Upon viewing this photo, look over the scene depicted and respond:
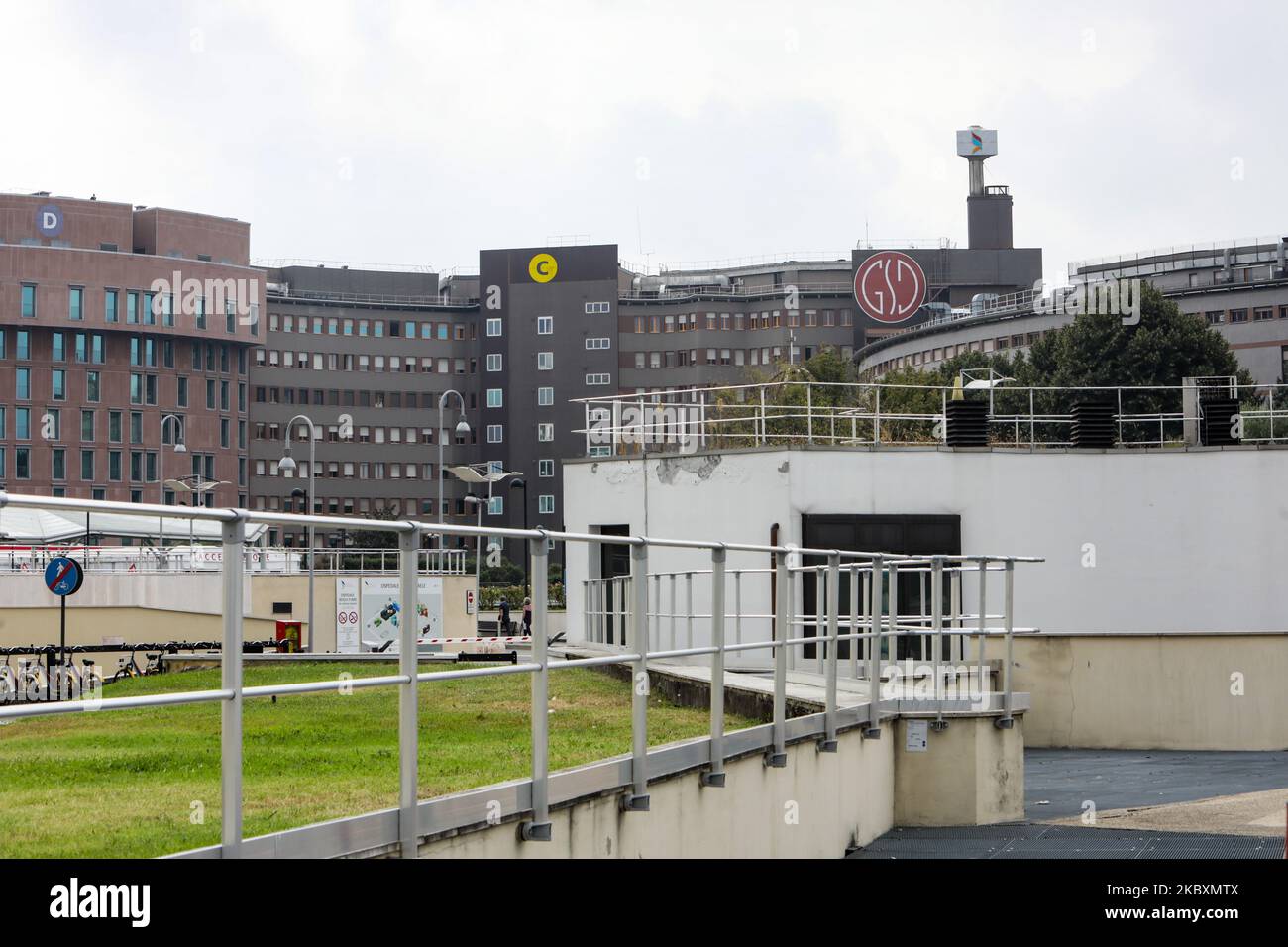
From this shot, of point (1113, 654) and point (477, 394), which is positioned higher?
point (477, 394)

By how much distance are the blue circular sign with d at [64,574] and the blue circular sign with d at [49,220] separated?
115m

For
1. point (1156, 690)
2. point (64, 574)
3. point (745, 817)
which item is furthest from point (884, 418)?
point (64, 574)

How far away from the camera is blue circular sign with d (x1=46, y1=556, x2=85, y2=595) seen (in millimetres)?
4980

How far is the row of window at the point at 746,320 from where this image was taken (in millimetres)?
126938

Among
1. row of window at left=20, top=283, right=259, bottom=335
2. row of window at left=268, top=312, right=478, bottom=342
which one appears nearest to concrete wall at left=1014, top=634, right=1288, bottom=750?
row of window at left=20, top=283, right=259, bottom=335

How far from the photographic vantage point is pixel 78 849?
538cm

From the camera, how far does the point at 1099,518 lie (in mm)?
28562

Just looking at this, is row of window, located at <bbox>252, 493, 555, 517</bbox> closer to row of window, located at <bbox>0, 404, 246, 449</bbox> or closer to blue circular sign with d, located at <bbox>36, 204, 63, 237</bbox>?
row of window, located at <bbox>0, 404, 246, 449</bbox>

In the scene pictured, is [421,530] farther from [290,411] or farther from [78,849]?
[290,411]

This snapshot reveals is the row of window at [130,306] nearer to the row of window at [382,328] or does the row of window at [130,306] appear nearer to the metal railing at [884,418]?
the row of window at [382,328]

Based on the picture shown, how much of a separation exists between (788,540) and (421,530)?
21.2 meters

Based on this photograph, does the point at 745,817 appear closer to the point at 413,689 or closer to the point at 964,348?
the point at 413,689
